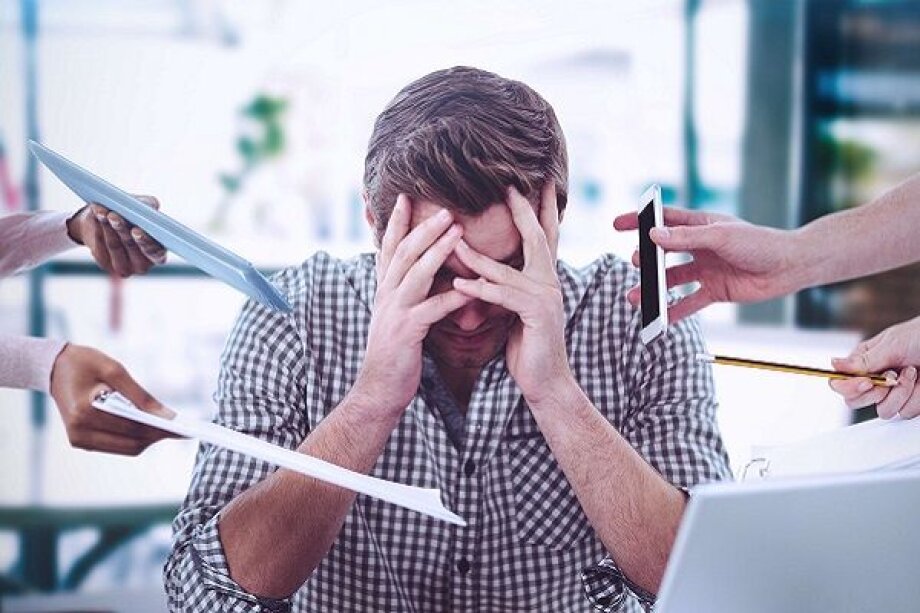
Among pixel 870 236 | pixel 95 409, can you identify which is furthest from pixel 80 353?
pixel 870 236

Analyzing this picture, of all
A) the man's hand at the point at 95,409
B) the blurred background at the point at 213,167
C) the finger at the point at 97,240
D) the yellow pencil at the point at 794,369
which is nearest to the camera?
the man's hand at the point at 95,409

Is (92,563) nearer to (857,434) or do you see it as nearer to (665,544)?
(665,544)

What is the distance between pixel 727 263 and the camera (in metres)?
1.47

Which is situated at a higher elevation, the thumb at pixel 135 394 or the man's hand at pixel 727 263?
the man's hand at pixel 727 263

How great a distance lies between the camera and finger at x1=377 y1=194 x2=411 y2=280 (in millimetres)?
1264

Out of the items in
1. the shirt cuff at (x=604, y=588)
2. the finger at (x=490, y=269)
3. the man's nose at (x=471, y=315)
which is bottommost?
the shirt cuff at (x=604, y=588)

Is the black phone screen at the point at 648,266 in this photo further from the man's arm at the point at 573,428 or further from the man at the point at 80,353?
the man at the point at 80,353

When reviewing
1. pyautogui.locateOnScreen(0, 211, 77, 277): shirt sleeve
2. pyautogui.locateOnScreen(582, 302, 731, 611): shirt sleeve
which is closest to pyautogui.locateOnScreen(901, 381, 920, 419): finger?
pyautogui.locateOnScreen(582, 302, 731, 611): shirt sleeve

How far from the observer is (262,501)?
122cm

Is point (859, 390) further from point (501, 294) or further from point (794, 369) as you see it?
point (501, 294)

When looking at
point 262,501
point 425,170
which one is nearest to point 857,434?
point 425,170

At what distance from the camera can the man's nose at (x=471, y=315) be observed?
1.32m

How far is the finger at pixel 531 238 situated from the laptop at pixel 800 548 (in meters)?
0.55

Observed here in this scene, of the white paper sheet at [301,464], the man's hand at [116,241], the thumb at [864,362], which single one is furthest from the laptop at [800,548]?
the man's hand at [116,241]
